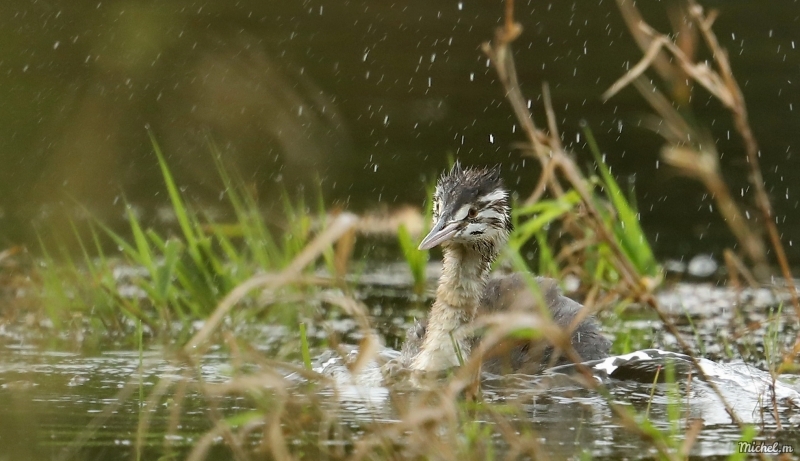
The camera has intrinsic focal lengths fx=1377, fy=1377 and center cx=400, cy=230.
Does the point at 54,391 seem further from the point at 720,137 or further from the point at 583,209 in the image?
the point at 720,137

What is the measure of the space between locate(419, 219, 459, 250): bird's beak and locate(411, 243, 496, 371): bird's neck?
0.31 metres

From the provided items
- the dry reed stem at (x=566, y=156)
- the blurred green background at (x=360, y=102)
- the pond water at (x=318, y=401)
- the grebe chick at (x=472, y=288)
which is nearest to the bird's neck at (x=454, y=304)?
the grebe chick at (x=472, y=288)

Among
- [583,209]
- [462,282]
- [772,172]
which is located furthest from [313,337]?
[772,172]

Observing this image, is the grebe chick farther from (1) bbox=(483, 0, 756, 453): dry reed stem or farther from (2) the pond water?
(1) bbox=(483, 0, 756, 453): dry reed stem

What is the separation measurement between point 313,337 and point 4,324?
1.68 metres

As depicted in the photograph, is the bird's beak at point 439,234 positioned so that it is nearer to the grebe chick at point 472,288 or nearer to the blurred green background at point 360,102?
the grebe chick at point 472,288

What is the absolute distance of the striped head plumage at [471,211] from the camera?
23.0ft

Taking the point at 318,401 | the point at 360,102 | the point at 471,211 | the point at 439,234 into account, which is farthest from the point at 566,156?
the point at 360,102

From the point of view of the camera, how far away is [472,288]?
719 cm

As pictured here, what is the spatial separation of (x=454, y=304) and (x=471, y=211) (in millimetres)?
488

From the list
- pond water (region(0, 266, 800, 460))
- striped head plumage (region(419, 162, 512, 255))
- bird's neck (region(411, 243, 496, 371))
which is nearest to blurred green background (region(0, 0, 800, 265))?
pond water (region(0, 266, 800, 460))

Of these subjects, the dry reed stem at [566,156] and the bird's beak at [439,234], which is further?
the bird's beak at [439,234]

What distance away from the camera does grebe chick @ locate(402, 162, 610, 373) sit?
22.4 ft

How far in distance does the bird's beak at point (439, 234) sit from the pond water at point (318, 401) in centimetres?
72
